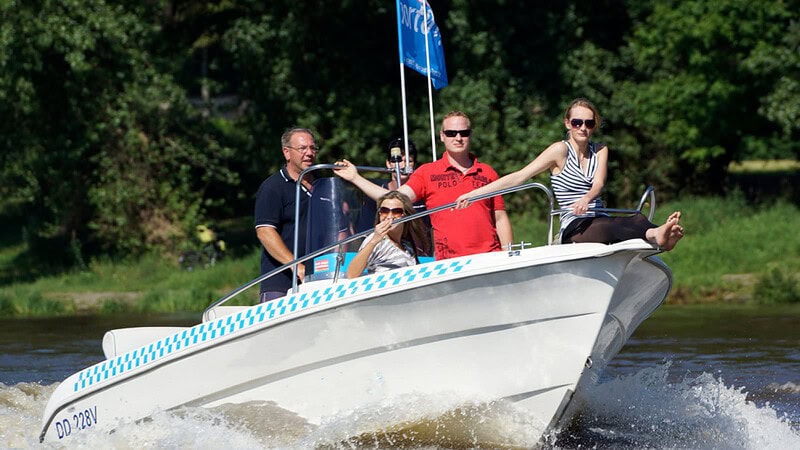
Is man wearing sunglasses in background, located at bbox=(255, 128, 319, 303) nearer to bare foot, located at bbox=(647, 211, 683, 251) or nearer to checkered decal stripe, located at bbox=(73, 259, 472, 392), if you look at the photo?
checkered decal stripe, located at bbox=(73, 259, 472, 392)

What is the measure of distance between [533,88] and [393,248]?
57.5 feet

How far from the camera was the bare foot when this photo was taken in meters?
7.38

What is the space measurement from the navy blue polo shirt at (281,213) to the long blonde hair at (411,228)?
0.57m

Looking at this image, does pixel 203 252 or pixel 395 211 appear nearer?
pixel 395 211

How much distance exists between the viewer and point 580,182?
7848 millimetres

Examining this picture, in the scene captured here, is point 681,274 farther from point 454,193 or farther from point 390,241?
point 390,241

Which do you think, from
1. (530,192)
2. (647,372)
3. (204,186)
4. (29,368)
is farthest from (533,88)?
(647,372)

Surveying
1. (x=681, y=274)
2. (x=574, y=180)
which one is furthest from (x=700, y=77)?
(x=574, y=180)

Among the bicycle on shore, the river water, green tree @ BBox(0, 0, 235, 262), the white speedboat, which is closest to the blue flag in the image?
the white speedboat

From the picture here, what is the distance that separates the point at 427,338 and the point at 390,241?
0.67 meters

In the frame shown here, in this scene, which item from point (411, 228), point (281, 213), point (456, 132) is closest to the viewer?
point (456, 132)

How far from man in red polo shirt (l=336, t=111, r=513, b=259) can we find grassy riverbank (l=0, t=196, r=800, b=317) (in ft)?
36.9

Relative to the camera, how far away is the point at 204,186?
26.1m

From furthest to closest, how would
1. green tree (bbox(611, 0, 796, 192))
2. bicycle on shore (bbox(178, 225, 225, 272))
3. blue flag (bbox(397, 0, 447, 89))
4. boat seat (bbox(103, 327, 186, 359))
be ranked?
bicycle on shore (bbox(178, 225, 225, 272)), green tree (bbox(611, 0, 796, 192)), blue flag (bbox(397, 0, 447, 89)), boat seat (bbox(103, 327, 186, 359))
